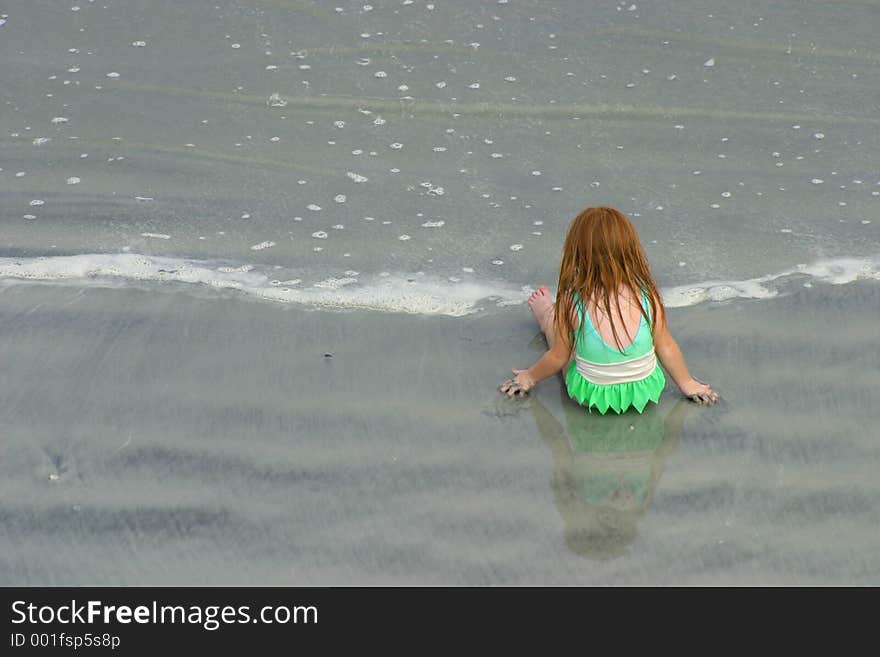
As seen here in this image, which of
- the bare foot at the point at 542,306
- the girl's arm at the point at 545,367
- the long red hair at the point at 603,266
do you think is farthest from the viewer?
the bare foot at the point at 542,306

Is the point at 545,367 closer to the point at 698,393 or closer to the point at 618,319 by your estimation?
the point at 618,319

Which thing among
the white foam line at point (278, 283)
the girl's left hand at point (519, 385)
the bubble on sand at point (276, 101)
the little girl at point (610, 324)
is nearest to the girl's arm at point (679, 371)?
the little girl at point (610, 324)

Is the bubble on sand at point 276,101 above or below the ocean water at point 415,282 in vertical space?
above

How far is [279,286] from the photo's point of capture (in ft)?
10.9

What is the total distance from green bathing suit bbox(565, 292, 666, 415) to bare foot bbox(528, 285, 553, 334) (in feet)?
0.88

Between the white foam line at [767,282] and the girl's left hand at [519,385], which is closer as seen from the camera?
the girl's left hand at [519,385]

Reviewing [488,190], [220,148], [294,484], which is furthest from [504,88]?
[294,484]

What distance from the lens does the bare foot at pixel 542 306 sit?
3.03m

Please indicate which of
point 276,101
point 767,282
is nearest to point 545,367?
point 767,282

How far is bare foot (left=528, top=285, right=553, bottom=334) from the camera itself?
3.03 meters

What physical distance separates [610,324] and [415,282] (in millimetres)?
870

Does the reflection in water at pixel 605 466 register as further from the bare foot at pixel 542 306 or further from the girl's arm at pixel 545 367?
the bare foot at pixel 542 306

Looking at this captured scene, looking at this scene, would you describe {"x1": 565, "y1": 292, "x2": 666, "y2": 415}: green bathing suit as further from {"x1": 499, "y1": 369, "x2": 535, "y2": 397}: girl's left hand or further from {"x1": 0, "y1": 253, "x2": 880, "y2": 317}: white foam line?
{"x1": 0, "y1": 253, "x2": 880, "y2": 317}: white foam line

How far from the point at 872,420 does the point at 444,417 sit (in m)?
1.15
